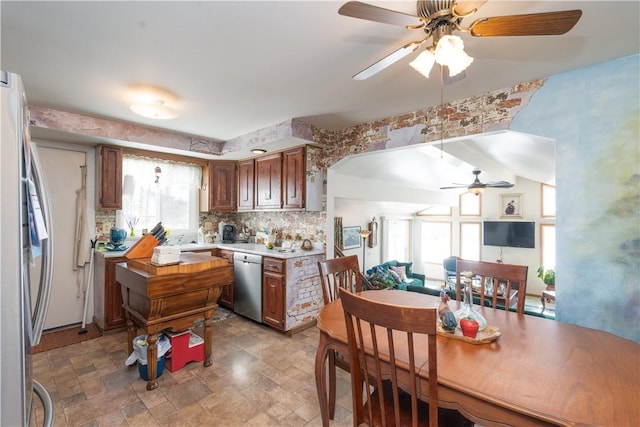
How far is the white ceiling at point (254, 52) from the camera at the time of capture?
4.82ft

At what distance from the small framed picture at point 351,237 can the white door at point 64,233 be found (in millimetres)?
3988

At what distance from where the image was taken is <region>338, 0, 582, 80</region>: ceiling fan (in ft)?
3.58

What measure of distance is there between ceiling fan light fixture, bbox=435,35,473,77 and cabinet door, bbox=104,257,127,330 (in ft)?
12.2

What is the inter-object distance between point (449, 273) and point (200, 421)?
19.7 feet

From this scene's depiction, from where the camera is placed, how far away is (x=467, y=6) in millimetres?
1083

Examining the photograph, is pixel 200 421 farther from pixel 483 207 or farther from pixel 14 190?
pixel 483 207

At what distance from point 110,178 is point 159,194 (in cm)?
76

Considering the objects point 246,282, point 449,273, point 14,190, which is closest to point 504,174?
point 449,273

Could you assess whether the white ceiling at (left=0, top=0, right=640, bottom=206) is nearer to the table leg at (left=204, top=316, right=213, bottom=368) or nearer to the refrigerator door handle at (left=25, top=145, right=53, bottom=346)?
the refrigerator door handle at (left=25, top=145, right=53, bottom=346)

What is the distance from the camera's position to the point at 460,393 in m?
1.07

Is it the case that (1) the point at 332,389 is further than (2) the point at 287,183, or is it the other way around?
(2) the point at 287,183

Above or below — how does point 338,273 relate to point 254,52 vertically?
below

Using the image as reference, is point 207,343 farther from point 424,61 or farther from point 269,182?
point 424,61

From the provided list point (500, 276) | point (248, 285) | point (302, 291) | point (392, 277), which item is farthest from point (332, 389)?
point (392, 277)
